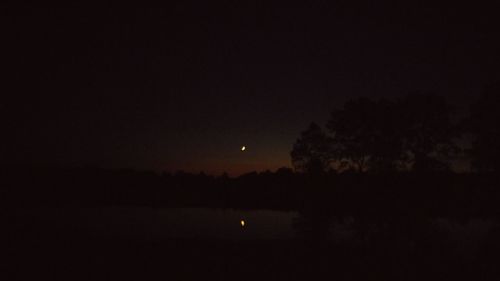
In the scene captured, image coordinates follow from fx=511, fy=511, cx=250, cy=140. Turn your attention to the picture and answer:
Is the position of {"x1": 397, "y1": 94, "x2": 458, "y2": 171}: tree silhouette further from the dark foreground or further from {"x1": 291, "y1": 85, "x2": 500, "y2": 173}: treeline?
the dark foreground

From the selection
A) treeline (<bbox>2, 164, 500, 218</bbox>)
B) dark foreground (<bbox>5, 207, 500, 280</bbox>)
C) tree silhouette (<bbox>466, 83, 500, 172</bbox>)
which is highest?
tree silhouette (<bbox>466, 83, 500, 172</bbox>)

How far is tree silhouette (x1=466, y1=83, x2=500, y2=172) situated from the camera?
137 ft

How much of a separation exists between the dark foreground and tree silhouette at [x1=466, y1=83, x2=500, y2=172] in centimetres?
2056

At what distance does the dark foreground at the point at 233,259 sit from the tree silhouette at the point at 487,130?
20.6 metres

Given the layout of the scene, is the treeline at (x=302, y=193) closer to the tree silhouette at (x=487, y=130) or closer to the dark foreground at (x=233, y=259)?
the tree silhouette at (x=487, y=130)

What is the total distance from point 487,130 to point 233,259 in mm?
33027

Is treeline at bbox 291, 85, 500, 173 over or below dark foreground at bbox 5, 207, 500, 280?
over

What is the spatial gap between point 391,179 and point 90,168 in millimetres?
57128

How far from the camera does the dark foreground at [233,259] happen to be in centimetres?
1428

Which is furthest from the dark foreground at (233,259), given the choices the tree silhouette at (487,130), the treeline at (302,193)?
the tree silhouette at (487,130)

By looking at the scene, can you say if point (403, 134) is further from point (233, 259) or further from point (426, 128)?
point (233, 259)

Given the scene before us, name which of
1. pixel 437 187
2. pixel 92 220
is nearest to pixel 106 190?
pixel 92 220

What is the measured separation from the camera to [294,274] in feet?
47.5

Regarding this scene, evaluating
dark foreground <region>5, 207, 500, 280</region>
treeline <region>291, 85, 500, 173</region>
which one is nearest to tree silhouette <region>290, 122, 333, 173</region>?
treeline <region>291, 85, 500, 173</region>
